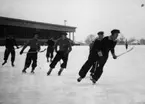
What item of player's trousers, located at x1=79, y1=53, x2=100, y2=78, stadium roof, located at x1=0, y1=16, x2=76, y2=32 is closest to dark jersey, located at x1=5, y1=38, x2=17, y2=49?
player's trousers, located at x1=79, y1=53, x2=100, y2=78

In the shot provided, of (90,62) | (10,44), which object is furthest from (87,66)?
(10,44)

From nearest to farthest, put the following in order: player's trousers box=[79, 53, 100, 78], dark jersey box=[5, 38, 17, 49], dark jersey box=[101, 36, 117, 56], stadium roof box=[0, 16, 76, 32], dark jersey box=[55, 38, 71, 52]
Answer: dark jersey box=[101, 36, 117, 56] < player's trousers box=[79, 53, 100, 78] < dark jersey box=[55, 38, 71, 52] < dark jersey box=[5, 38, 17, 49] < stadium roof box=[0, 16, 76, 32]

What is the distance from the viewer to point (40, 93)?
4332mm

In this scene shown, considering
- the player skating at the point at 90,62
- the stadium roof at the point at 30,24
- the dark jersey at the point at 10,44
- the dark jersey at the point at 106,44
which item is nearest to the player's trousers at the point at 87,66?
the player skating at the point at 90,62

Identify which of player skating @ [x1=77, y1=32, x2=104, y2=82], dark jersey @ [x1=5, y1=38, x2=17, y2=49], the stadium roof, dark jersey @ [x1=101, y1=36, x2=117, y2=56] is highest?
dark jersey @ [x1=101, y1=36, x2=117, y2=56]

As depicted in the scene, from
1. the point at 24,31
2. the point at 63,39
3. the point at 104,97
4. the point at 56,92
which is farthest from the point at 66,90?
the point at 24,31

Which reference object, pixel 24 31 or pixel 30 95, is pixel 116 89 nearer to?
pixel 30 95

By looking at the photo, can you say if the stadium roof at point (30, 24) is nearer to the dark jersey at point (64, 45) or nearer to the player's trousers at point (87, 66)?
the dark jersey at point (64, 45)

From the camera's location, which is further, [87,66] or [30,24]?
[30,24]

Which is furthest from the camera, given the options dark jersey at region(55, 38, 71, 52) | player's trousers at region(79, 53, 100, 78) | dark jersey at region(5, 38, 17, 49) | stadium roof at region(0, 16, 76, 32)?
stadium roof at region(0, 16, 76, 32)

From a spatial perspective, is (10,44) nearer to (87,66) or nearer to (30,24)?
(87,66)

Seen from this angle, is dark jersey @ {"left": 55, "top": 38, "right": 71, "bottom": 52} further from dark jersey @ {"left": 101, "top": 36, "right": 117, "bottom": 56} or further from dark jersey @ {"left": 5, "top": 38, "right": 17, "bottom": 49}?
dark jersey @ {"left": 5, "top": 38, "right": 17, "bottom": 49}

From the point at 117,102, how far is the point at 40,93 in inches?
64.5

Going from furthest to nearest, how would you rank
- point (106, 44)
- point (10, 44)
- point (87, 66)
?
point (10, 44) → point (87, 66) → point (106, 44)
